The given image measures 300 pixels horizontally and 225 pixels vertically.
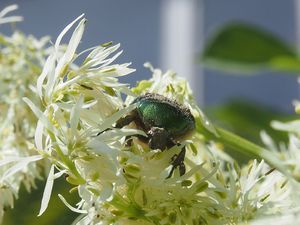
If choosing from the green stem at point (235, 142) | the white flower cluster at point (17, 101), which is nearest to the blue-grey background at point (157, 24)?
the white flower cluster at point (17, 101)

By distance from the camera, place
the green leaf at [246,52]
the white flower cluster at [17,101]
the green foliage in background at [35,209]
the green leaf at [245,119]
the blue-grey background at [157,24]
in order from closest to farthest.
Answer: the white flower cluster at [17,101] → the green foliage in background at [35,209] → the green leaf at [245,119] → the green leaf at [246,52] → the blue-grey background at [157,24]

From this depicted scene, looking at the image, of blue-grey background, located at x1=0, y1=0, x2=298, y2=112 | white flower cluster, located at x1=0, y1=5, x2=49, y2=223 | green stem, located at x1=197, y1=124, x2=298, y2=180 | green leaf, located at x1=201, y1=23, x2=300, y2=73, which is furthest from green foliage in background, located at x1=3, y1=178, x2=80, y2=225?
blue-grey background, located at x1=0, y1=0, x2=298, y2=112

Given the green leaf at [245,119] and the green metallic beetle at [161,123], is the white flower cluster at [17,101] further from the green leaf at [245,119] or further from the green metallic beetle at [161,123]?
the green leaf at [245,119]

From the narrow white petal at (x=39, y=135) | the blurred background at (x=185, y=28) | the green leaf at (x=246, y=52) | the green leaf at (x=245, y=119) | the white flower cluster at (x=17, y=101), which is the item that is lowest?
the blurred background at (x=185, y=28)

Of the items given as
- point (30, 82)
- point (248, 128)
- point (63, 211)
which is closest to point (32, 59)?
point (30, 82)

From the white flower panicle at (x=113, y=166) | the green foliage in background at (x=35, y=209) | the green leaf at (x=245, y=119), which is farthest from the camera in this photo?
the green leaf at (x=245, y=119)

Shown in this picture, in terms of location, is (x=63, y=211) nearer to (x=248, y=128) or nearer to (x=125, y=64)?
(x=125, y=64)

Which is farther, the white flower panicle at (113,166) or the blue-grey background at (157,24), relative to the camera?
the blue-grey background at (157,24)

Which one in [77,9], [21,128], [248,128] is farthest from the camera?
[77,9]
